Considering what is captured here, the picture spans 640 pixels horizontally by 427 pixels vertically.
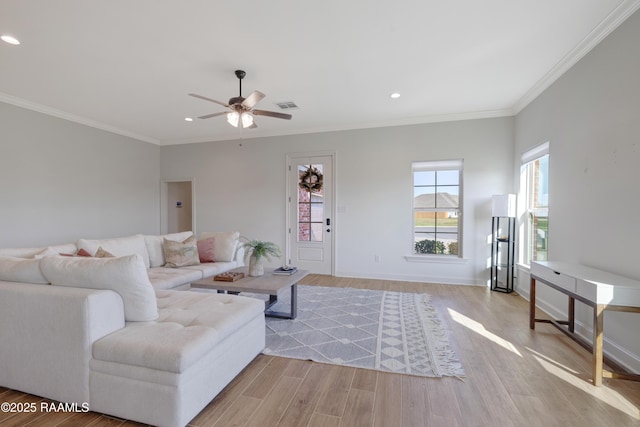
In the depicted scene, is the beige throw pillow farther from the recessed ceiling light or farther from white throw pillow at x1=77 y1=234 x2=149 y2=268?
the recessed ceiling light

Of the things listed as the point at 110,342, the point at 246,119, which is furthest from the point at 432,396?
the point at 246,119

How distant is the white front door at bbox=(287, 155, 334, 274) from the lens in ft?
17.3

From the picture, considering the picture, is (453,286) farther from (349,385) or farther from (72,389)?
(72,389)

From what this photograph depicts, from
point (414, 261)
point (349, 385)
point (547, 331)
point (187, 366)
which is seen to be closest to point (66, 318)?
point (187, 366)

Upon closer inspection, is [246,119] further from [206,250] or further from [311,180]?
[311,180]

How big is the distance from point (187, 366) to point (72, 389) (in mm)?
805

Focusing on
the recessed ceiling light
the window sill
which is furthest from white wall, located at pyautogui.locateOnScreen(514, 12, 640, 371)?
the recessed ceiling light

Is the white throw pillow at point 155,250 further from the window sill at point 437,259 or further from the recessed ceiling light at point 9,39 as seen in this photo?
the window sill at point 437,259

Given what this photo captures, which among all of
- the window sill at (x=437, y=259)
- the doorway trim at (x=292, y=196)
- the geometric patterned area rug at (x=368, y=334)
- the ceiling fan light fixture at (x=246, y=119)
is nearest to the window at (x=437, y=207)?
the window sill at (x=437, y=259)

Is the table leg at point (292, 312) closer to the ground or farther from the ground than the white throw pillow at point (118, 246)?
closer to the ground

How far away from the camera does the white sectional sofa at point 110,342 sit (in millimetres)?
1513

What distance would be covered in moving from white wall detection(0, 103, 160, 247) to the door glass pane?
11.4 feet

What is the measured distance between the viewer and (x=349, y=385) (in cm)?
194

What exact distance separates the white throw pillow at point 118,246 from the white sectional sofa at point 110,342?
125cm
